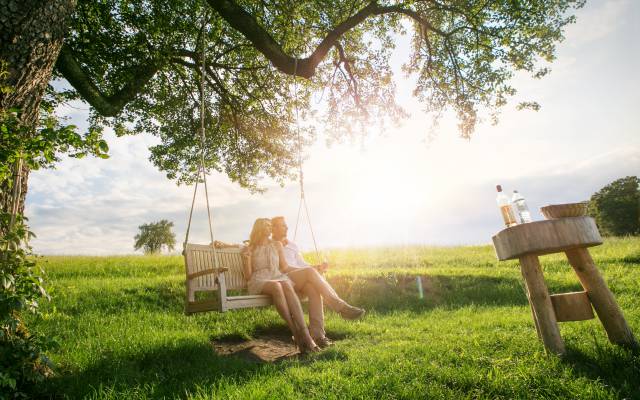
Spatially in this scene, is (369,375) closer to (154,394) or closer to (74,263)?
(154,394)

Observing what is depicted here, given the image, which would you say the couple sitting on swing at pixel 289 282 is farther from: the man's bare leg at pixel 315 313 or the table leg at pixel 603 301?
the table leg at pixel 603 301

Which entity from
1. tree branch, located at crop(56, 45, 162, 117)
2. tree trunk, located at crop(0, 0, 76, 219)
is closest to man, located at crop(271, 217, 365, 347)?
tree branch, located at crop(56, 45, 162, 117)

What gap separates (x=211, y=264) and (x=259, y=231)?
0.93 metres

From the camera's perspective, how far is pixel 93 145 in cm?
318

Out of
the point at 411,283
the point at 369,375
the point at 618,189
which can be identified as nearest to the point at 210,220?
the point at 369,375

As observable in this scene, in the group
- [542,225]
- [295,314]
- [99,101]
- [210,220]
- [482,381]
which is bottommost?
[482,381]

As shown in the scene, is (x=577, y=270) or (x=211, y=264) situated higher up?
(x=211, y=264)

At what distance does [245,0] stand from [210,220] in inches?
230

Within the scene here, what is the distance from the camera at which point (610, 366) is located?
10.7 feet

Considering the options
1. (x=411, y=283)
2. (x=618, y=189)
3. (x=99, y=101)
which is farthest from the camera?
(x=618, y=189)

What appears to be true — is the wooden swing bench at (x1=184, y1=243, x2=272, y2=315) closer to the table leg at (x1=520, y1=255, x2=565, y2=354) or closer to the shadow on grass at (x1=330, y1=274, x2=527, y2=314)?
the shadow on grass at (x1=330, y1=274, x2=527, y2=314)

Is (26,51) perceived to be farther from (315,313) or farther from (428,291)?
(428,291)

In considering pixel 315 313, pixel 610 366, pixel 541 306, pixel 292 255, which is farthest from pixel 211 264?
pixel 610 366

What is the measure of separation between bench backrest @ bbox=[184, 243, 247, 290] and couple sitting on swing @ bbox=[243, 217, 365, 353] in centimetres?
→ 23
